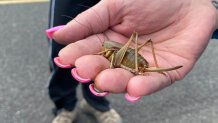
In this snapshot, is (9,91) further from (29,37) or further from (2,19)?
(2,19)

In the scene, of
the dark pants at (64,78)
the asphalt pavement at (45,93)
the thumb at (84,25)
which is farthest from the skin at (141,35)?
the asphalt pavement at (45,93)

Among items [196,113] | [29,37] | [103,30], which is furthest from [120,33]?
[29,37]

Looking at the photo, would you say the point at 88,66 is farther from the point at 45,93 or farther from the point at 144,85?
the point at 45,93

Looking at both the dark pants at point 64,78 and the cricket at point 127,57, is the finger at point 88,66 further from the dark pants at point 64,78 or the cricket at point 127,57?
the dark pants at point 64,78

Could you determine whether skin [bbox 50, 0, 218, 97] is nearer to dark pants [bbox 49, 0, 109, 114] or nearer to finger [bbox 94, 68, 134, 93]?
finger [bbox 94, 68, 134, 93]

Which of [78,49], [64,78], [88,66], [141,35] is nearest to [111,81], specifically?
[88,66]

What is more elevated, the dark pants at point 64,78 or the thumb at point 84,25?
the thumb at point 84,25
